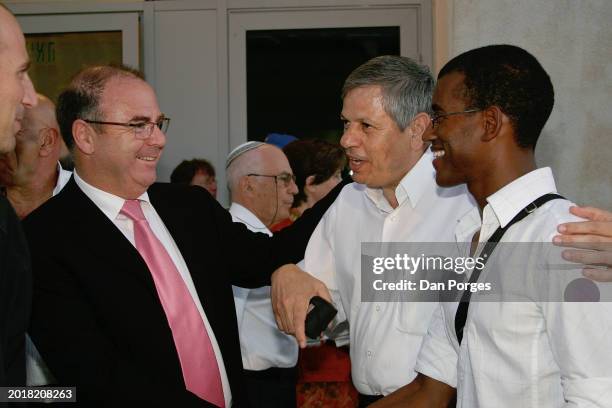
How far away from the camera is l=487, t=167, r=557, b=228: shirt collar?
1927 mm

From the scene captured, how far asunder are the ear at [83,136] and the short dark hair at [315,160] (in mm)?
2202

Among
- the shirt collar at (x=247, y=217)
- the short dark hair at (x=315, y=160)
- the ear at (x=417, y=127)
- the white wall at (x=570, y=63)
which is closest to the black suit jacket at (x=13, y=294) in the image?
the ear at (x=417, y=127)

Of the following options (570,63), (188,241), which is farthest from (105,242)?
(570,63)

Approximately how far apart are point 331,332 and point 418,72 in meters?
1.02

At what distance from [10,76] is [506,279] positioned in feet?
4.19

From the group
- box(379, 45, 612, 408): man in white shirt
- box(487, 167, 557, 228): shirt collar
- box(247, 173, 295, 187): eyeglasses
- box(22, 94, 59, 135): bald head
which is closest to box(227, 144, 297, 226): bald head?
box(247, 173, 295, 187): eyeglasses

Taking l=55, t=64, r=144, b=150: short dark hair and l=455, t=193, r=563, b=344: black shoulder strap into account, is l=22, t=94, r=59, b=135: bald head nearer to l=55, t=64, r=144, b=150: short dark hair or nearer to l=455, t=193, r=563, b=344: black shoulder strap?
l=55, t=64, r=144, b=150: short dark hair

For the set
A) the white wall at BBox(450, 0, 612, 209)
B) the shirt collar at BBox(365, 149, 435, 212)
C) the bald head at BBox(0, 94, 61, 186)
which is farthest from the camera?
the white wall at BBox(450, 0, 612, 209)

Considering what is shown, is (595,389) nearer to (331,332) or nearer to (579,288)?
(579,288)

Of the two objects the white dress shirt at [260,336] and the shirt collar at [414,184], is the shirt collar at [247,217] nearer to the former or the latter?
the white dress shirt at [260,336]

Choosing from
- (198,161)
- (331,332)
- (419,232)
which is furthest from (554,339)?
(198,161)

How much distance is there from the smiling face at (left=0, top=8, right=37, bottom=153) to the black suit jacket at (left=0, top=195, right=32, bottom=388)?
18 centimetres

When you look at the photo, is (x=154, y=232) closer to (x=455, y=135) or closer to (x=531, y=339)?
(x=455, y=135)

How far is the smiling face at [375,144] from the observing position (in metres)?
2.73
